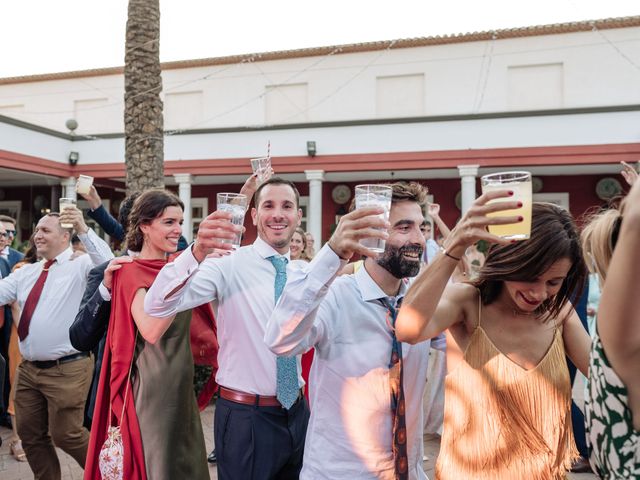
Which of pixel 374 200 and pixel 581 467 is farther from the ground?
pixel 374 200

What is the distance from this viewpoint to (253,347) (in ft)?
9.02

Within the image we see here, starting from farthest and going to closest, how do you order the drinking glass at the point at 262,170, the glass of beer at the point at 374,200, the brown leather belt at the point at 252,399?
1. the drinking glass at the point at 262,170
2. the brown leather belt at the point at 252,399
3. the glass of beer at the point at 374,200

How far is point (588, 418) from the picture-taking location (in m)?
1.33

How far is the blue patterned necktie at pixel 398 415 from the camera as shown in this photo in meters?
1.94

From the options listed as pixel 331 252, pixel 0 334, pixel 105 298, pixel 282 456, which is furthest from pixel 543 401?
pixel 0 334

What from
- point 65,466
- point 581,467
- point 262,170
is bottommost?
point 65,466

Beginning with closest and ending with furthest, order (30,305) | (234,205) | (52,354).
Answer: (234,205) < (52,354) < (30,305)

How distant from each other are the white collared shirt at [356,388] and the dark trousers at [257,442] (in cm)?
52

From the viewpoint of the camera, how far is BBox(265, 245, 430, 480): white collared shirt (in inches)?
77.2

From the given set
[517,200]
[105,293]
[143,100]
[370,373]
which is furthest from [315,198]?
[517,200]

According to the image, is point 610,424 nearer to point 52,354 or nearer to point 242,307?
point 242,307

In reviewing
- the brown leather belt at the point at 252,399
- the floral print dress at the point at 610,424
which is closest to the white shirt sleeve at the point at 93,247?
the brown leather belt at the point at 252,399

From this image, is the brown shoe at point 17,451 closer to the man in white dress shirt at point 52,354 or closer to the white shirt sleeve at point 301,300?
the man in white dress shirt at point 52,354

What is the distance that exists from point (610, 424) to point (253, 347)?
71.4 inches
